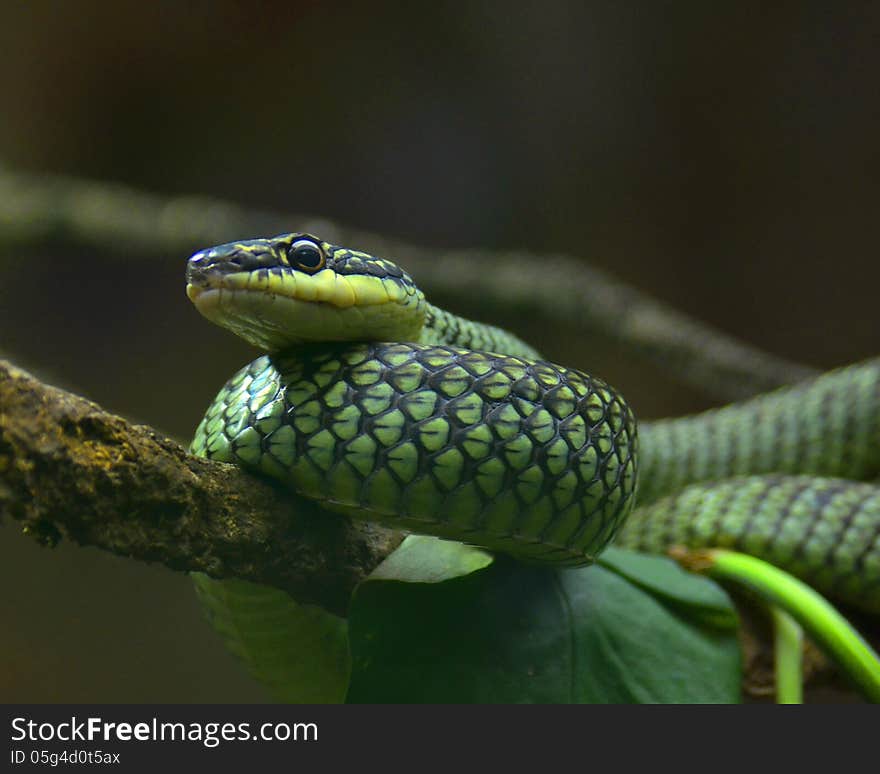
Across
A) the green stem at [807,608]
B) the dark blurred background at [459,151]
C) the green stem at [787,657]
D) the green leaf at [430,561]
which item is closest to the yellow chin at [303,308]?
the green leaf at [430,561]

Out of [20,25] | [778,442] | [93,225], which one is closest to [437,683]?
[778,442]

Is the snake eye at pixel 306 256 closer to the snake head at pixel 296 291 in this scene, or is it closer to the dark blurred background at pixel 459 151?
the snake head at pixel 296 291

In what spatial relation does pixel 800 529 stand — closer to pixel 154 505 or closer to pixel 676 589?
pixel 676 589

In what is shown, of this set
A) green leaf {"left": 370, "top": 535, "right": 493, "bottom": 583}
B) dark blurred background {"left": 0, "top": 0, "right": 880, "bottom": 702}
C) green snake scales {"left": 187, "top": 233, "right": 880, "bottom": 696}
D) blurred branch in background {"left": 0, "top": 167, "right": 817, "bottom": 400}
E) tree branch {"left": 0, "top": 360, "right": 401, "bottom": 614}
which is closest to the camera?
tree branch {"left": 0, "top": 360, "right": 401, "bottom": 614}

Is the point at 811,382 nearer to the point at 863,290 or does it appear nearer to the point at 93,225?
the point at 863,290

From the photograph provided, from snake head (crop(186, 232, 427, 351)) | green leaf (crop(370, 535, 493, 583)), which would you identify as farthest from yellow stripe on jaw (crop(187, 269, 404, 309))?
green leaf (crop(370, 535, 493, 583))

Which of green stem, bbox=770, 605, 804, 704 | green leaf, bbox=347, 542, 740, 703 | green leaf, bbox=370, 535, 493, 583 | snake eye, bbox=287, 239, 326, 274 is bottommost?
green stem, bbox=770, 605, 804, 704

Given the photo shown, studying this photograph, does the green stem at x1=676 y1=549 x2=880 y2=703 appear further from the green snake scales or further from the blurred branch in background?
the blurred branch in background

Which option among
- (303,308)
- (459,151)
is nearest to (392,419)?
(303,308)
